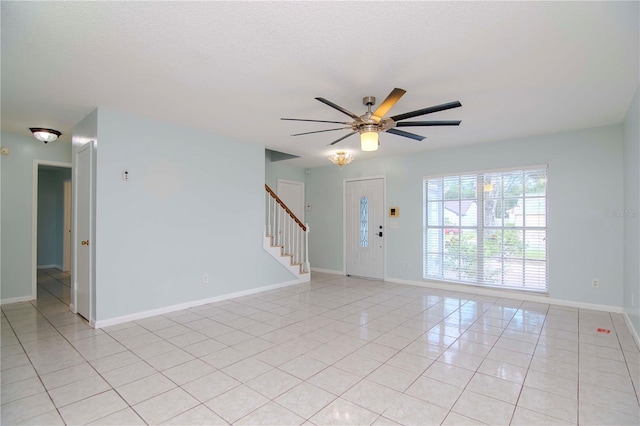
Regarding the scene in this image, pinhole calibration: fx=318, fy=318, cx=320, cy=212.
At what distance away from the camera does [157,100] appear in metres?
3.49

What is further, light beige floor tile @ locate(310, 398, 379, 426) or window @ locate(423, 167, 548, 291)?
window @ locate(423, 167, 548, 291)

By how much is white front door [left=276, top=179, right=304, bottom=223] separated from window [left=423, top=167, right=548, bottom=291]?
122 inches

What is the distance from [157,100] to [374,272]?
506cm

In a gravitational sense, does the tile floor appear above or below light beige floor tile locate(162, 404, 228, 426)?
below

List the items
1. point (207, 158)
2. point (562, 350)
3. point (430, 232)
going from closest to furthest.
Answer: point (562, 350)
point (207, 158)
point (430, 232)

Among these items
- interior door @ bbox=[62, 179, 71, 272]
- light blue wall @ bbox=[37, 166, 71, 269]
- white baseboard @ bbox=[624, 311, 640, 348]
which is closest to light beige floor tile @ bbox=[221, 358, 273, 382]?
white baseboard @ bbox=[624, 311, 640, 348]

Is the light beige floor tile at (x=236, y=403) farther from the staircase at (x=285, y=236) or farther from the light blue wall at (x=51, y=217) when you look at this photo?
the light blue wall at (x=51, y=217)

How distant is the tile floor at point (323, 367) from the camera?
82.8 inches

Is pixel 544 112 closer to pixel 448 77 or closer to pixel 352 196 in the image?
pixel 448 77

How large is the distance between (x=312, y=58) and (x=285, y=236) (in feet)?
15.1

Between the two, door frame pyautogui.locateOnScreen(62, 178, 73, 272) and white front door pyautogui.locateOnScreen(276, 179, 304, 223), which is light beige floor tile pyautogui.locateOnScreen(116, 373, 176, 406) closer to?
white front door pyautogui.locateOnScreen(276, 179, 304, 223)

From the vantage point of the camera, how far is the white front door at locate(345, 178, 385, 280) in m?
6.68

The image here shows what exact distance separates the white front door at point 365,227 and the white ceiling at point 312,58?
9.64 feet

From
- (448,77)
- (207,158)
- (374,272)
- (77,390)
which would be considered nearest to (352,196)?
(374,272)
